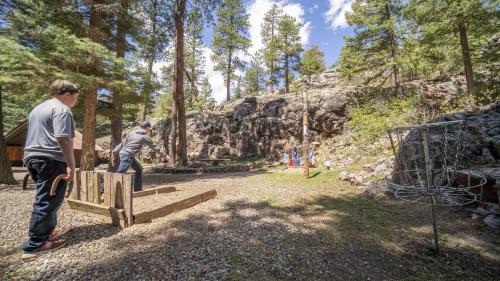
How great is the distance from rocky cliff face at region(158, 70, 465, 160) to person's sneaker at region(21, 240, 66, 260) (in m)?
16.4

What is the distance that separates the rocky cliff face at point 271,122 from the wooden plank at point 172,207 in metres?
13.8

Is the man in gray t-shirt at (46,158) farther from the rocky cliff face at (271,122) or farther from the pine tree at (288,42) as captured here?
the pine tree at (288,42)

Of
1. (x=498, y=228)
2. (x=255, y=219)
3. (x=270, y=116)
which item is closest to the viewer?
(x=498, y=228)

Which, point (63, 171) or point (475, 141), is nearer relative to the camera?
point (63, 171)

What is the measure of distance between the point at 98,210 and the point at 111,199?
0.44m

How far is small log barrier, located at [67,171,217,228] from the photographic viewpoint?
3.68m

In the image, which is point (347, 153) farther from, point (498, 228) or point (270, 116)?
point (498, 228)

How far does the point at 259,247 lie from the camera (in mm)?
3178

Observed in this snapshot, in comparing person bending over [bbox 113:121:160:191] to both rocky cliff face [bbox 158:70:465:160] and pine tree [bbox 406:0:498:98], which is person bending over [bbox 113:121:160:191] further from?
pine tree [bbox 406:0:498:98]

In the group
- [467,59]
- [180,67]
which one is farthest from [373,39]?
[180,67]

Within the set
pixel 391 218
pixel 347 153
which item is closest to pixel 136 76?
pixel 391 218

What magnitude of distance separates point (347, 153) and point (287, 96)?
9378mm

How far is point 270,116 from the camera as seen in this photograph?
2066cm

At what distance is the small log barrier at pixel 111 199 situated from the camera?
368 centimetres
